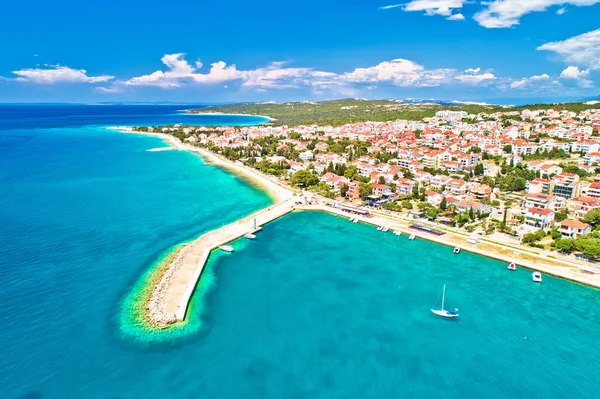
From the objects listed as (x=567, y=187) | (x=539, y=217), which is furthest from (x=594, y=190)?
(x=539, y=217)

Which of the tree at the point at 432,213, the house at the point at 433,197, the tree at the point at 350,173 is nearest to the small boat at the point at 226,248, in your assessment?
the tree at the point at 432,213

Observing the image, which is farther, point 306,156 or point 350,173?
point 306,156

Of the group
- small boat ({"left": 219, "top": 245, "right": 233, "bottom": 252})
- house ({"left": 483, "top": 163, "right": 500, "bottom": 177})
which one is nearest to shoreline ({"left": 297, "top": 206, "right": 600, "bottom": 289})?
small boat ({"left": 219, "top": 245, "right": 233, "bottom": 252})

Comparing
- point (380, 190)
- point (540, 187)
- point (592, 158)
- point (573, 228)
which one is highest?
point (592, 158)

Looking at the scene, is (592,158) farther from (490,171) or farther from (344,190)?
(344,190)

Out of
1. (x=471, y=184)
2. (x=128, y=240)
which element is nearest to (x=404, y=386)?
(x=128, y=240)

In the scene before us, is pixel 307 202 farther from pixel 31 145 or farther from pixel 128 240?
pixel 31 145
